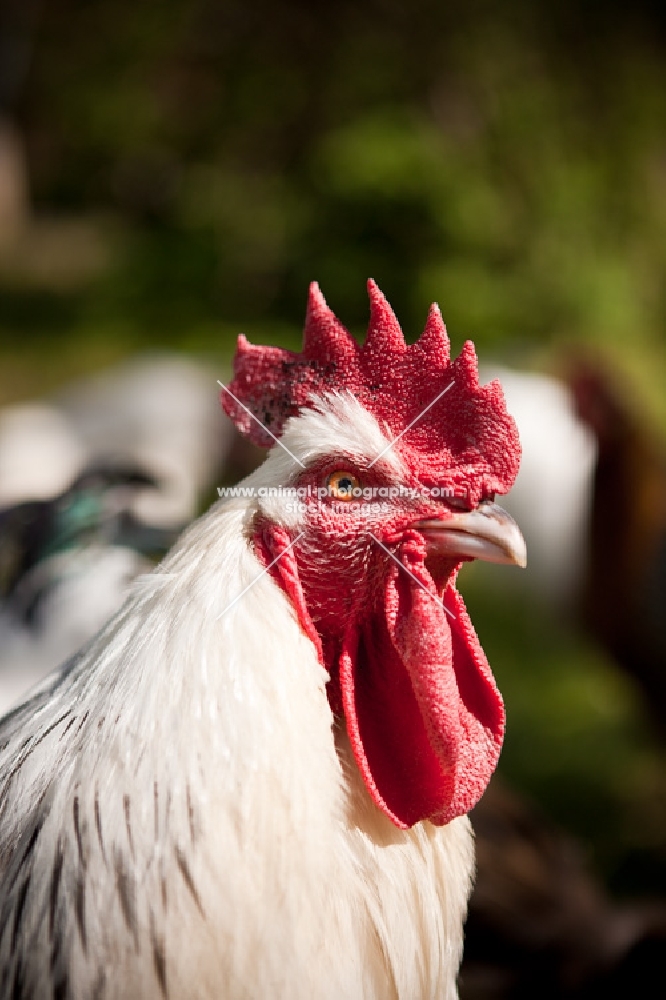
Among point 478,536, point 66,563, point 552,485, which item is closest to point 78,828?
point 478,536

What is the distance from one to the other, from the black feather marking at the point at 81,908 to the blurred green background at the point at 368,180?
15.9ft

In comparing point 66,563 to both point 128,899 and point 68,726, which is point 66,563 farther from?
point 128,899

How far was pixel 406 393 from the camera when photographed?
180cm

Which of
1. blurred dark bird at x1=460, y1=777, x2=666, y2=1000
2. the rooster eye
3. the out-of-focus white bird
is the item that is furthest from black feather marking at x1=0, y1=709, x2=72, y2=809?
the out-of-focus white bird

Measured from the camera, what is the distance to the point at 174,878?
1.59 meters

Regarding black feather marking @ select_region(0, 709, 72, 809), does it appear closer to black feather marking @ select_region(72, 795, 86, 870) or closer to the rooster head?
black feather marking @ select_region(72, 795, 86, 870)

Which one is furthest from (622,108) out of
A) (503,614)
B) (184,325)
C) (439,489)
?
(439,489)

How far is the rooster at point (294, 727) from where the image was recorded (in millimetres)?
1594

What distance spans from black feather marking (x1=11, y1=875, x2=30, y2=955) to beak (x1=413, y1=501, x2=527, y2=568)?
894mm

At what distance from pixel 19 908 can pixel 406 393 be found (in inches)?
44.1

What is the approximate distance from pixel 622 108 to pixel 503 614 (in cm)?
553

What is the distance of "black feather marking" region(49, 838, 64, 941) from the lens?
1.63m

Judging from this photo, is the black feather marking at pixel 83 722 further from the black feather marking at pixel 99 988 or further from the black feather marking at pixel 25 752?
the black feather marking at pixel 99 988

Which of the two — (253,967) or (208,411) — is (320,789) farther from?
(208,411)
